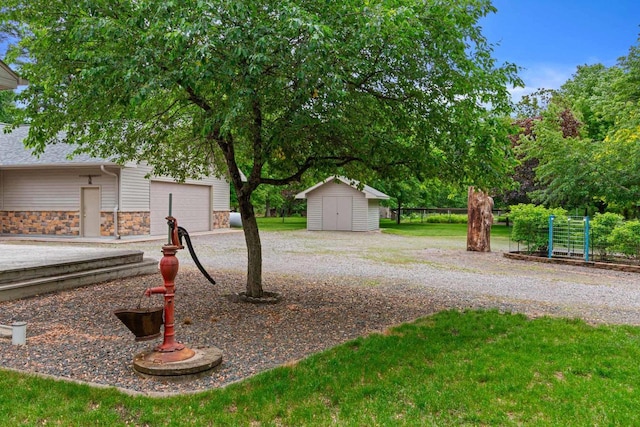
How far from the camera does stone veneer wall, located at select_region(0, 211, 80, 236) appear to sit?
1661cm

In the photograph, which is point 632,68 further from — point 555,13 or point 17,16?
point 17,16

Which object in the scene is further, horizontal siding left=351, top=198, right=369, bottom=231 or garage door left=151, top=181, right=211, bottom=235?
horizontal siding left=351, top=198, right=369, bottom=231

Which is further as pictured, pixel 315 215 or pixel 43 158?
pixel 315 215

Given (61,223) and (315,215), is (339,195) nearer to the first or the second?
(315,215)

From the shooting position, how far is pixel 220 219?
21969 mm

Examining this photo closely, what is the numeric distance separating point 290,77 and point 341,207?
65.1 feet

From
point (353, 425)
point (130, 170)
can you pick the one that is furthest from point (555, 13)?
point (353, 425)

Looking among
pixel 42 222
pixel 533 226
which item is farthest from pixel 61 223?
pixel 533 226

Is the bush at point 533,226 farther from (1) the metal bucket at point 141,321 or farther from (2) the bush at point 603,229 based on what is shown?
(1) the metal bucket at point 141,321

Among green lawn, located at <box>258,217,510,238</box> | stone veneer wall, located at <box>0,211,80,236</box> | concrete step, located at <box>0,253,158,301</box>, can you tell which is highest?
stone veneer wall, located at <box>0,211,80,236</box>

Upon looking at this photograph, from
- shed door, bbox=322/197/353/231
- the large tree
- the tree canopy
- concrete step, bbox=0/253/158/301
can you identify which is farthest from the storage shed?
the large tree

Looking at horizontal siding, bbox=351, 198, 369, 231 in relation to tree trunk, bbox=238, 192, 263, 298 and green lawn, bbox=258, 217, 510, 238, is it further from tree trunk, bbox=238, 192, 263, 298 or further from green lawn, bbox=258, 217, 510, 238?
tree trunk, bbox=238, 192, 263, 298

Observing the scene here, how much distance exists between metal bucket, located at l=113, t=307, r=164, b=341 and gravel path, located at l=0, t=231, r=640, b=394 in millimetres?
320

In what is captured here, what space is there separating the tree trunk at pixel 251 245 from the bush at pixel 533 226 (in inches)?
356
